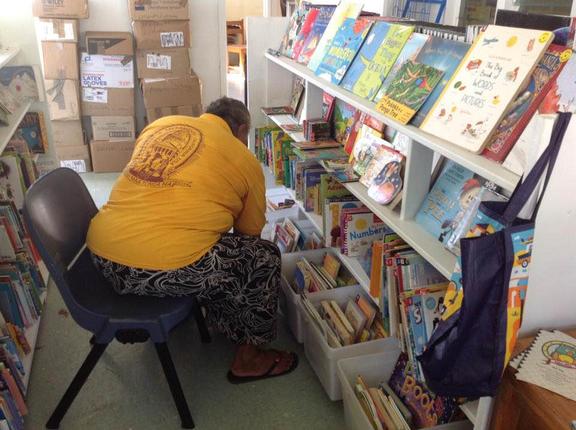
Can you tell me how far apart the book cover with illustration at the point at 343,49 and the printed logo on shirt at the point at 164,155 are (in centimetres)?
64

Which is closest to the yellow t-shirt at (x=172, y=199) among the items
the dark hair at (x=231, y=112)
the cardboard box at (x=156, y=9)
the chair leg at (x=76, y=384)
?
the dark hair at (x=231, y=112)

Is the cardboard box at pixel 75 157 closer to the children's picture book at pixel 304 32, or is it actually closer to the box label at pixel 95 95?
the box label at pixel 95 95

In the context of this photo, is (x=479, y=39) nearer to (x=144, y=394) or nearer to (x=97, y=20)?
(x=144, y=394)

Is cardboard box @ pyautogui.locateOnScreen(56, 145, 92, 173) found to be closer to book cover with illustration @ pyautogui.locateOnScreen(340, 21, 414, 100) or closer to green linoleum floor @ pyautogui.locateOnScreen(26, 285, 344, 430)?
green linoleum floor @ pyautogui.locateOnScreen(26, 285, 344, 430)

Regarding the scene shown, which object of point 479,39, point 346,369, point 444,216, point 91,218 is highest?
point 479,39

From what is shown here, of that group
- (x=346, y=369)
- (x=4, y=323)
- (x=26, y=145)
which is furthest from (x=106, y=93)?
(x=346, y=369)

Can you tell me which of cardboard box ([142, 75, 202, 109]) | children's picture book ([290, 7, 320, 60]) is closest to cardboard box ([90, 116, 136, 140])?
cardboard box ([142, 75, 202, 109])

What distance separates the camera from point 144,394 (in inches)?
76.4

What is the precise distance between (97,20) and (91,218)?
2.89 meters

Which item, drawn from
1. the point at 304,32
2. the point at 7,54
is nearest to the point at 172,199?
the point at 304,32

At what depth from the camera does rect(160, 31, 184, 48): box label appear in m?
4.09

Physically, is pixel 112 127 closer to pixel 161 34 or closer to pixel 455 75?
pixel 161 34

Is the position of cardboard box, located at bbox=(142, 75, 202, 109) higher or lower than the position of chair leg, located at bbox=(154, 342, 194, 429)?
higher

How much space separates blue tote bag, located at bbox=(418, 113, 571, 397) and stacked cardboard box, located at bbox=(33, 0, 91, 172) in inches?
140
